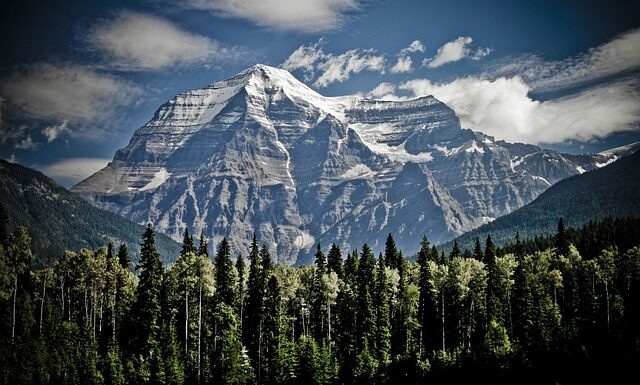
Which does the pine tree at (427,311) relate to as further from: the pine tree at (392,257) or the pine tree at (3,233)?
the pine tree at (3,233)

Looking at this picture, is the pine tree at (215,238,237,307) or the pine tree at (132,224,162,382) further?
the pine tree at (215,238,237,307)

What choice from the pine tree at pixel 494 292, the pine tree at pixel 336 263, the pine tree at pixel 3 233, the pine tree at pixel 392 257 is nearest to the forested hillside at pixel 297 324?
the pine tree at pixel 494 292

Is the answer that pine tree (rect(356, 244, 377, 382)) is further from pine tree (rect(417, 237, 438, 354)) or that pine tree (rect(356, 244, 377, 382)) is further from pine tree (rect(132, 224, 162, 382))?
pine tree (rect(132, 224, 162, 382))

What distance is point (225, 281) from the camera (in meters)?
107

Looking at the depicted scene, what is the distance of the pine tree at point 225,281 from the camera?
106688 mm

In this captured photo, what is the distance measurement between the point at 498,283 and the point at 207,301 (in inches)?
1849

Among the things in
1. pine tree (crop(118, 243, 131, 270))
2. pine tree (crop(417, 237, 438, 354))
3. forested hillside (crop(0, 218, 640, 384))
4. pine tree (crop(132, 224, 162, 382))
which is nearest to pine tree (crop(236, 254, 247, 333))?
forested hillside (crop(0, 218, 640, 384))

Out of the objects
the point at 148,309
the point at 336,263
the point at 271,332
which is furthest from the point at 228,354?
the point at 336,263

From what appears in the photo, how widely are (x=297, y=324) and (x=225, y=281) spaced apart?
90.9 ft

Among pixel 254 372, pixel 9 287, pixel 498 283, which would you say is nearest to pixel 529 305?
pixel 498 283

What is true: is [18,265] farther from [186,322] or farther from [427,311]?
[427,311]

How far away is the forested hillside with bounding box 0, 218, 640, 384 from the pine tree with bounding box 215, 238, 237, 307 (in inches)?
8.3

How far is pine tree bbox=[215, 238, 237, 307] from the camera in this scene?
350ft

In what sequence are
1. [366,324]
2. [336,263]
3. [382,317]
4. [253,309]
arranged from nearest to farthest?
[253,309], [366,324], [382,317], [336,263]
